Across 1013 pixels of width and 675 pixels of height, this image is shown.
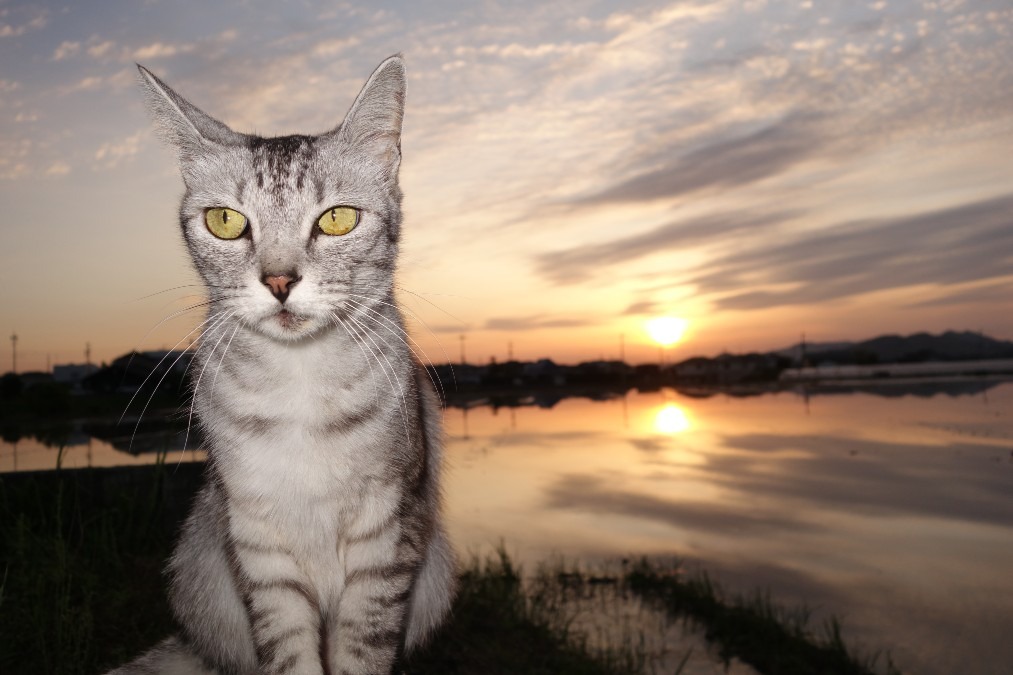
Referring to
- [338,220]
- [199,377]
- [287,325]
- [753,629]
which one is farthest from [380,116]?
[753,629]

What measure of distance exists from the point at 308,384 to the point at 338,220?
2.82 feet

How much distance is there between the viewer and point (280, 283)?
3270 millimetres

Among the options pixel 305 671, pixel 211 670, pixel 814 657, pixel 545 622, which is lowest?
pixel 814 657

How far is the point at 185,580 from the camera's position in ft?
13.7

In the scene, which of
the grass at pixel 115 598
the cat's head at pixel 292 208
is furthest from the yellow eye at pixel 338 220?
the grass at pixel 115 598

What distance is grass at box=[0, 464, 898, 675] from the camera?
17.0ft

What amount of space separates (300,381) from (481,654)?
12.7 ft

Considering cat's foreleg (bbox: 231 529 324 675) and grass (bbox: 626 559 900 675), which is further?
grass (bbox: 626 559 900 675)

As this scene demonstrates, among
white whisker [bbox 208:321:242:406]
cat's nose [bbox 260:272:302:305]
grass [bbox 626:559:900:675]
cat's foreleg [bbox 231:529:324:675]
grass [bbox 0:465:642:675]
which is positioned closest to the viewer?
cat's nose [bbox 260:272:302:305]

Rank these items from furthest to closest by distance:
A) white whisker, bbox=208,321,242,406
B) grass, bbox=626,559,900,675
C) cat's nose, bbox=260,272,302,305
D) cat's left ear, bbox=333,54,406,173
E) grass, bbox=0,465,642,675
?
grass, bbox=626,559,900,675 < grass, bbox=0,465,642,675 < cat's left ear, bbox=333,54,406,173 < white whisker, bbox=208,321,242,406 < cat's nose, bbox=260,272,302,305

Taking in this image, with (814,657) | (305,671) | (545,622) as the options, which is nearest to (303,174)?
(305,671)

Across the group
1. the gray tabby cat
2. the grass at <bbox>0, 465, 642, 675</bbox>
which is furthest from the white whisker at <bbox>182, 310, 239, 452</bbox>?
the grass at <bbox>0, 465, 642, 675</bbox>

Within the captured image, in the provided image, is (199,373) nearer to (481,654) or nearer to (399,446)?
(399,446)

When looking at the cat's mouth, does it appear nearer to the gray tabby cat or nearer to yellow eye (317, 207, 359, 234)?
the gray tabby cat
